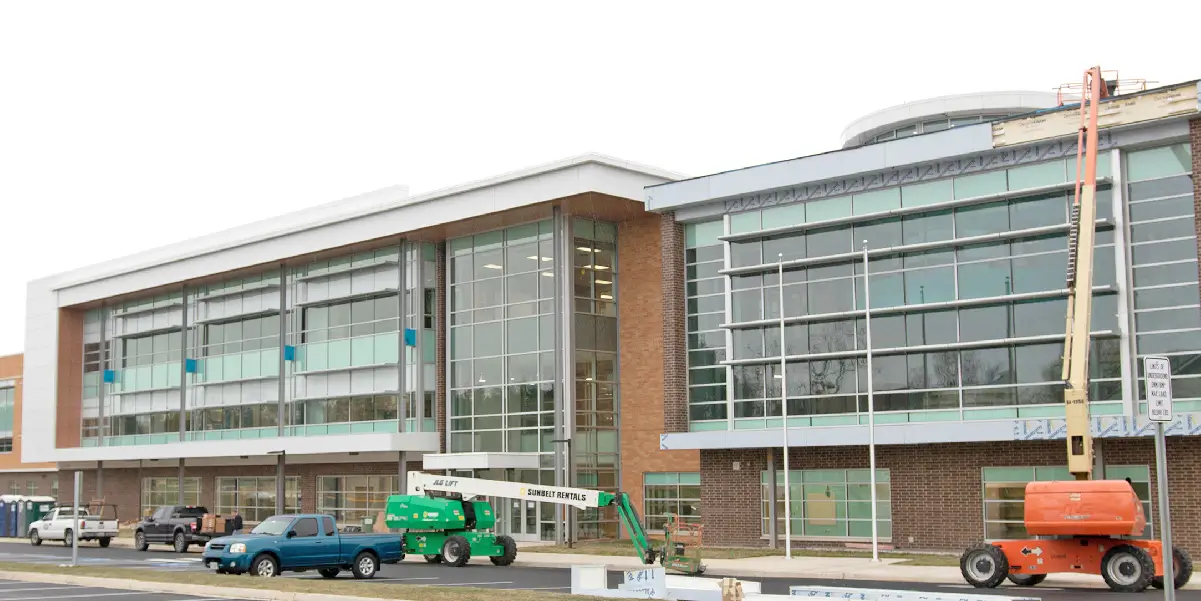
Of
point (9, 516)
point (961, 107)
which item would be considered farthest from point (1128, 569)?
point (9, 516)

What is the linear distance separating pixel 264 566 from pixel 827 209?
64.9ft

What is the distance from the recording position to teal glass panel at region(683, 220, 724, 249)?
1649 inches

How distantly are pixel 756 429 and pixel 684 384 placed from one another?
11.4ft

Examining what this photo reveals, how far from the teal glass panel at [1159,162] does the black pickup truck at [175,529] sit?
33.4m

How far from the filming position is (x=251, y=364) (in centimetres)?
5850

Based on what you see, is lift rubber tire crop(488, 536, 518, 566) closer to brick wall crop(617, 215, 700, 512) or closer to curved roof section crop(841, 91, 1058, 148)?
brick wall crop(617, 215, 700, 512)

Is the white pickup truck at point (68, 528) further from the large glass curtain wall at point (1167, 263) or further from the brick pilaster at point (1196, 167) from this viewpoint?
the brick pilaster at point (1196, 167)

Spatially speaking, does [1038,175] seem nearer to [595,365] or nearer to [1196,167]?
[1196,167]

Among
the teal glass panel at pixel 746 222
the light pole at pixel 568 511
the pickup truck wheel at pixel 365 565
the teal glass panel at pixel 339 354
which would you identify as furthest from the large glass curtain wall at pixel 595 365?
the pickup truck wheel at pixel 365 565

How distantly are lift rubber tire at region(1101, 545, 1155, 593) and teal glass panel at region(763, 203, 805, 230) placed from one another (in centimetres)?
1709

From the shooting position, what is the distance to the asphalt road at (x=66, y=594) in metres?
22.7

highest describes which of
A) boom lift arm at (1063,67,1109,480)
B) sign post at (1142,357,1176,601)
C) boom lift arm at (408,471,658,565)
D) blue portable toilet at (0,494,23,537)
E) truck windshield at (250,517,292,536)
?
boom lift arm at (1063,67,1109,480)

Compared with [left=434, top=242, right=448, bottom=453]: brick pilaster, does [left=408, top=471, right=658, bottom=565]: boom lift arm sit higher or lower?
lower

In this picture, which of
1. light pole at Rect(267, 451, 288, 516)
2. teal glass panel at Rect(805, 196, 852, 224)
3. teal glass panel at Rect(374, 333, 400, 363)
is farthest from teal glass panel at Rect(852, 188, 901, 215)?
light pole at Rect(267, 451, 288, 516)
